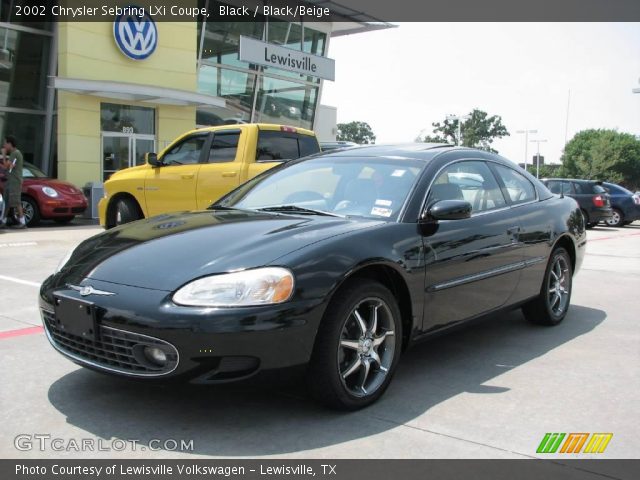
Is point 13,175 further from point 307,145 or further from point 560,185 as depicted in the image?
point 560,185

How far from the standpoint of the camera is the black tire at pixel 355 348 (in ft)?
10.3

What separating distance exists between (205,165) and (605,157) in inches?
2995

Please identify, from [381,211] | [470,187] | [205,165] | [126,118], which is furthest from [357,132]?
[381,211]

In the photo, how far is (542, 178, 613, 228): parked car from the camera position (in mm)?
17938

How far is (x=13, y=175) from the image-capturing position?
1273 centimetres

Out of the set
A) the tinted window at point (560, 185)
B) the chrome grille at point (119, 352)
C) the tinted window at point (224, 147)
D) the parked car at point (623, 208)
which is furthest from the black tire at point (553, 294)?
the parked car at point (623, 208)

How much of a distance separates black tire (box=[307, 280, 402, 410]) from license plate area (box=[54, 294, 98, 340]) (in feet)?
3.51

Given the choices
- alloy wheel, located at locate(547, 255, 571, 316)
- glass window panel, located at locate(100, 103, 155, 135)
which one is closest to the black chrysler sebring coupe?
alloy wheel, located at locate(547, 255, 571, 316)

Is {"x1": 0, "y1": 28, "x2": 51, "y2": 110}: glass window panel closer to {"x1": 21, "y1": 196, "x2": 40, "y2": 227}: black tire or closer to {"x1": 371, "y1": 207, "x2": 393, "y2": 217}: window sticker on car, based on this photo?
{"x1": 21, "y1": 196, "x2": 40, "y2": 227}: black tire

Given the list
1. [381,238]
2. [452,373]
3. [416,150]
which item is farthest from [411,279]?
[416,150]

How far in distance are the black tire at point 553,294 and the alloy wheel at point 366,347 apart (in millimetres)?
2017
